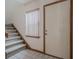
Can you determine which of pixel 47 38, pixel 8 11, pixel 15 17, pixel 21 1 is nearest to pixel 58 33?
pixel 47 38

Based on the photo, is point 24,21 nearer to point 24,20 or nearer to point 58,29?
point 24,20

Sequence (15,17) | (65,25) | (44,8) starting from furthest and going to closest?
(15,17) < (44,8) < (65,25)

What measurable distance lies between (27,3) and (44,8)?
1.20 meters

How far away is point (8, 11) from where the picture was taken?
17.1 ft

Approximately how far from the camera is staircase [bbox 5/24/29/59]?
10.8ft

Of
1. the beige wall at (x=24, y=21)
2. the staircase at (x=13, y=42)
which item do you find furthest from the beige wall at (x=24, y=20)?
the staircase at (x=13, y=42)

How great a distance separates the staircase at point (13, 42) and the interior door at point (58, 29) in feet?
3.89

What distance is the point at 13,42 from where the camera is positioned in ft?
12.3

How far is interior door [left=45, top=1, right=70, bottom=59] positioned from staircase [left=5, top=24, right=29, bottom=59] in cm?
119

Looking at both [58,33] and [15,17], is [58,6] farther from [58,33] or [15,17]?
[15,17]

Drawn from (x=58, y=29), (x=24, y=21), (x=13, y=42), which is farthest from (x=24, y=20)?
(x=58, y=29)

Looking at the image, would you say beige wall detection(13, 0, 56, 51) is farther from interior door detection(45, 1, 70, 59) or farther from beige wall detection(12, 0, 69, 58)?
interior door detection(45, 1, 70, 59)

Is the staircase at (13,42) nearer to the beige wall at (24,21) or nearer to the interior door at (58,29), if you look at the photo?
the beige wall at (24,21)

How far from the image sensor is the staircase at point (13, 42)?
3304 millimetres
